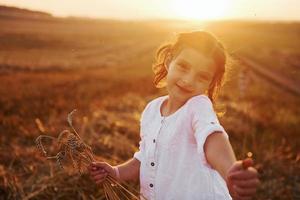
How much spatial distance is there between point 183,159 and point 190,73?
329 millimetres

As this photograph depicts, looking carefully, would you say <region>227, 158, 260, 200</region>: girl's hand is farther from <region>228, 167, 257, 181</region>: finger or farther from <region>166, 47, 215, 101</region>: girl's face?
<region>166, 47, 215, 101</region>: girl's face

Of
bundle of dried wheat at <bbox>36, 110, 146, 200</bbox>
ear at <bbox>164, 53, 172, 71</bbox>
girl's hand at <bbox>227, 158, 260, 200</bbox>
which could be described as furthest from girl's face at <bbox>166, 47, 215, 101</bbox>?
girl's hand at <bbox>227, 158, 260, 200</bbox>

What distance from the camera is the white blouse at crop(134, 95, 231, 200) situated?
191 centimetres

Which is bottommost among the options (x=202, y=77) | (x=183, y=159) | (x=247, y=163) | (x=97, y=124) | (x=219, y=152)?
(x=97, y=124)

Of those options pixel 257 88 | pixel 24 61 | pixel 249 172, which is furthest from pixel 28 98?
pixel 24 61

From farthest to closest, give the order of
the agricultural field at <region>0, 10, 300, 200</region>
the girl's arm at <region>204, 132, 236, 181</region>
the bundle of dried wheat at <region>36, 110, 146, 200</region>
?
the agricultural field at <region>0, 10, 300, 200</region>, the bundle of dried wheat at <region>36, 110, 146, 200</region>, the girl's arm at <region>204, 132, 236, 181</region>

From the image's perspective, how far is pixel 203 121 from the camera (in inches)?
73.5

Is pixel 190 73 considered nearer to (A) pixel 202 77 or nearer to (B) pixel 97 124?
(A) pixel 202 77

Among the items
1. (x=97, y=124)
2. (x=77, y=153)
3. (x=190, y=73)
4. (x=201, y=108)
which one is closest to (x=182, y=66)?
(x=190, y=73)

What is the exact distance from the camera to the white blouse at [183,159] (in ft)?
6.28

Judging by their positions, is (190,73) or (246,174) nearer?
(246,174)

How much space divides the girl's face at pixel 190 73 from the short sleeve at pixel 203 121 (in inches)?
2.0

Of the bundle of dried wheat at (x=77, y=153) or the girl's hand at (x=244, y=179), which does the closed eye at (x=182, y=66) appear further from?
the girl's hand at (x=244, y=179)

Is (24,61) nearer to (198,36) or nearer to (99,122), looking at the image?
(99,122)
